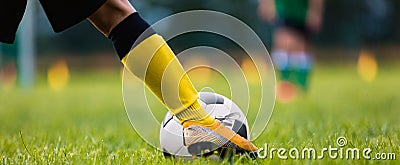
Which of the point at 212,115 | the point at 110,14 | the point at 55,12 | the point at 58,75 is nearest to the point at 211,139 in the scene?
the point at 212,115

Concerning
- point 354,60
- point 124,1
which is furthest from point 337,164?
point 354,60

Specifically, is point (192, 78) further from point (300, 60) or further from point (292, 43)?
point (300, 60)

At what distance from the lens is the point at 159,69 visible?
190cm

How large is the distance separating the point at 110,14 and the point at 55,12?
182mm

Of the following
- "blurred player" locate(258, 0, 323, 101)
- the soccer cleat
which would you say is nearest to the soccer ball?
the soccer cleat

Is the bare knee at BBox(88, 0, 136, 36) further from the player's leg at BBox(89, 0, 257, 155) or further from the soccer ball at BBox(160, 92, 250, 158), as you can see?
the soccer ball at BBox(160, 92, 250, 158)

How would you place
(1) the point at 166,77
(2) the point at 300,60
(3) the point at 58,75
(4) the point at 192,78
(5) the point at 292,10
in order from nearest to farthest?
1. (1) the point at 166,77
2. (2) the point at 300,60
3. (5) the point at 292,10
4. (4) the point at 192,78
5. (3) the point at 58,75

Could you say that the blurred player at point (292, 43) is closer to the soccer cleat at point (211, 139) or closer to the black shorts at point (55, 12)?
the soccer cleat at point (211, 139)

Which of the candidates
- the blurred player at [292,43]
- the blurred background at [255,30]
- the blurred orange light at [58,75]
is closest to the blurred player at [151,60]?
the blurred player at [292,43]

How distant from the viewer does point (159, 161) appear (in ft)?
6.47

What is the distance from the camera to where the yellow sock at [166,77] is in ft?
6.21

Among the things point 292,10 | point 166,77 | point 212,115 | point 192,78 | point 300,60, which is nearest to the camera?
point 166,77

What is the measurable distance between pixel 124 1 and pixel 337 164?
87 cm

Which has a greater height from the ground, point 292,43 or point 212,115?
point 212,115
